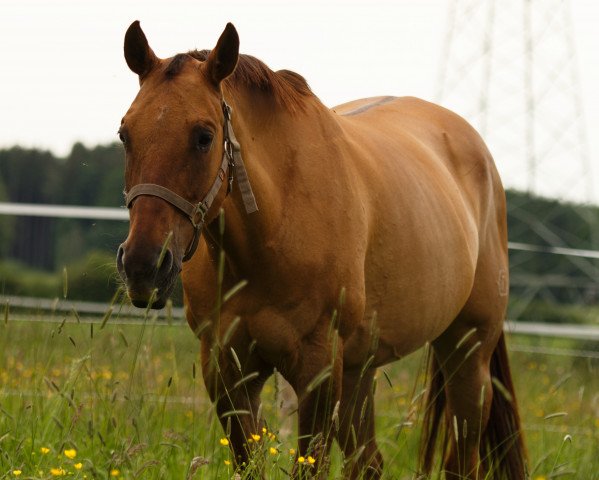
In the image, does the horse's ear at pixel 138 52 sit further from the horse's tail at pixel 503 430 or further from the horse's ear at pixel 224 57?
the horse's tail at pixel 503 430

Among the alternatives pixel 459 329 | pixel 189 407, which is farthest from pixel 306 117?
pixel 189 407

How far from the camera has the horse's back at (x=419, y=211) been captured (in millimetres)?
4199

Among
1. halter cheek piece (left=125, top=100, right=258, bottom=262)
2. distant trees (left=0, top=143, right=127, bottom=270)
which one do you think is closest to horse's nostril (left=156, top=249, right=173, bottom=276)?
halter cheek piece (left=125, top=100, right=258, bottom=262)

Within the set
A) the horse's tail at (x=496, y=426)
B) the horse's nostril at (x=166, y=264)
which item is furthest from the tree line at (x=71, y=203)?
the horse's nostril at (x=166, y=264)

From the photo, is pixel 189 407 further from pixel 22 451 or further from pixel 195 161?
pixel 195 161

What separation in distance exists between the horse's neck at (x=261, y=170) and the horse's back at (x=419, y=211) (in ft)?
1.35

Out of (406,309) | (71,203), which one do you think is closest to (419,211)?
(406,309)

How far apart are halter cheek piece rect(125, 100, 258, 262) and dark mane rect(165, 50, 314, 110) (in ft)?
0.80

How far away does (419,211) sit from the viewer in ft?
14.8

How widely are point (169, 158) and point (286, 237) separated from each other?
64 centimetres

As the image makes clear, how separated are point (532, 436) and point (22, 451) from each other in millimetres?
3898

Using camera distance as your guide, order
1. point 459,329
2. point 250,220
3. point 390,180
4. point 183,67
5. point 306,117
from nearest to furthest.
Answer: point 183,67 < point 250,220 < point 306,117 < point 390,180 < point 459,329

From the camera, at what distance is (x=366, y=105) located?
5.42 metres

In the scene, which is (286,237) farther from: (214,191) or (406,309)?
(406,309)
